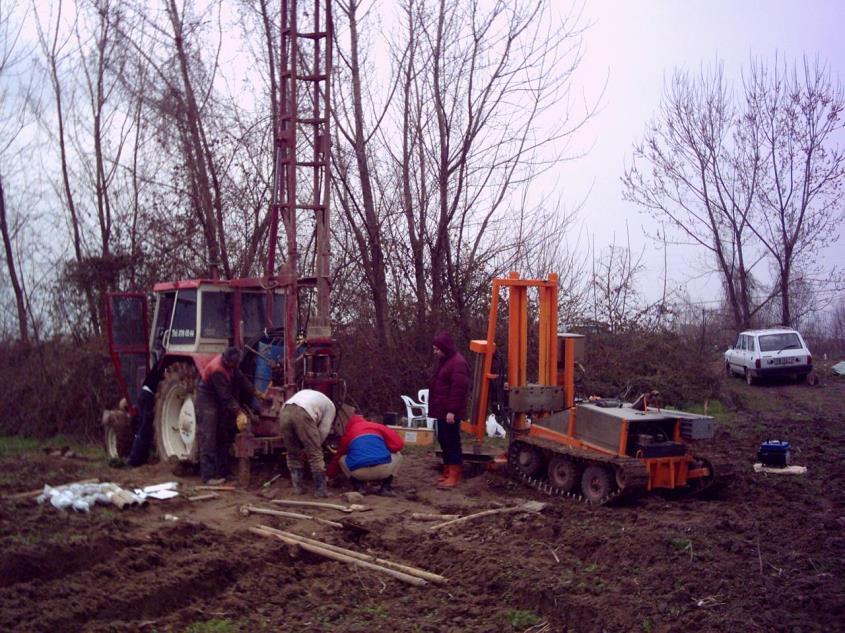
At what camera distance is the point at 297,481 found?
32.0ft

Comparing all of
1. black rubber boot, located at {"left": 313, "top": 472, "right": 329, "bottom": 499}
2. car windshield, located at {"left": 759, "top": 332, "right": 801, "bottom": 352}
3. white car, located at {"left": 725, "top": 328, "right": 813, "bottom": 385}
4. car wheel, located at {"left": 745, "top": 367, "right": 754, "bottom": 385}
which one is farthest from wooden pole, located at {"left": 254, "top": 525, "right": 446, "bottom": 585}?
car windshield, located at {"left": 759, "top": 332, "right": 801, "bottom": 352}

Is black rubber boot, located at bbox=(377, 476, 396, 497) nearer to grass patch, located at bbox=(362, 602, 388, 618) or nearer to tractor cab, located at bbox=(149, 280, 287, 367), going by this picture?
tractor cab, located at bbox=(149, 280, 287, 367)

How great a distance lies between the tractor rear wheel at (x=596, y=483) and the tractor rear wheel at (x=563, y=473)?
15 centimetres

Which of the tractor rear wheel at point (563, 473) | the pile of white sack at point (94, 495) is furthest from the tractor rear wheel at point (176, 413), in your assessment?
the tractor rear wheel at point (563, 473)

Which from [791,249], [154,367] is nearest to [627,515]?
[154,367]

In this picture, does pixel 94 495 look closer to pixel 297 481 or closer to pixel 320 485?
pixel 297 481

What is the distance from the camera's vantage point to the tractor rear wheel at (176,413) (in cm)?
1095

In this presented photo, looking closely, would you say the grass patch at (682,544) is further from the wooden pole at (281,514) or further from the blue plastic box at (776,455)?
the blue plastic box at (776,455)

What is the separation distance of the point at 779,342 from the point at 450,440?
59.8 feet

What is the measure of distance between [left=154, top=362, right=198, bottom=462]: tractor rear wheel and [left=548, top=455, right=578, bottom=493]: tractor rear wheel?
432cm

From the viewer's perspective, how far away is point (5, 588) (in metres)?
6.20

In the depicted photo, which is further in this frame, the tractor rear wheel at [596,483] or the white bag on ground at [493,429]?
the white bag on ground at [493,429]

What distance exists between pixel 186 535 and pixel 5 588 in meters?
1.72

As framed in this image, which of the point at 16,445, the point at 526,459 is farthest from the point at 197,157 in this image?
the point at 526,459
